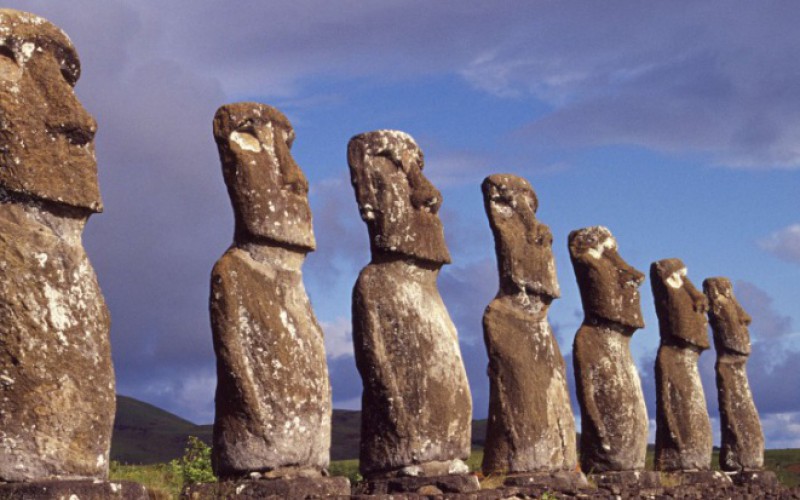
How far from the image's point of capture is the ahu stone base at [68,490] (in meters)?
8.41

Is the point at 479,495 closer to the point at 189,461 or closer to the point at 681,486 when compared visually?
the point at 189,461

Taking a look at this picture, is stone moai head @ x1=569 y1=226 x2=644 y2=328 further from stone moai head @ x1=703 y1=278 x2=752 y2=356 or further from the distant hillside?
the distant hillside

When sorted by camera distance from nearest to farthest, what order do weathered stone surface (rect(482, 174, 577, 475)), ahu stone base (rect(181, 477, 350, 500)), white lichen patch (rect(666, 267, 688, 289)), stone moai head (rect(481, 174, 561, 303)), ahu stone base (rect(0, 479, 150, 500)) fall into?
ahu stone base (rect(0, 479, 150, 500)) < ahu stone base (rect(181, 477, 350, 500)) < weathered stone surface (rect(482, 174, 577, 475)) < stone moai head (rect(481, 174, 561, 303)) < white lichen patch (rect(666, 267, 688, 289))

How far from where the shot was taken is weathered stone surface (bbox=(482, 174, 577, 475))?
49.3 feet

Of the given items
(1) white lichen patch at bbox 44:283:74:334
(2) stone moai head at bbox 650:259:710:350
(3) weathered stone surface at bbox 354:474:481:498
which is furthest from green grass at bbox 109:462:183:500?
(2) stone moai head at bbox 650:259:710:350

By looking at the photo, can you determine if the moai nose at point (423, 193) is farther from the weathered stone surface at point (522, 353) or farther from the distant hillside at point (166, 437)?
the distant hillside at point (166, 437)

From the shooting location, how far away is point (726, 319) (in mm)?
23062

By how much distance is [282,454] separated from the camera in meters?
11.3

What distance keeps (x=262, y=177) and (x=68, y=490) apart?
4242mm

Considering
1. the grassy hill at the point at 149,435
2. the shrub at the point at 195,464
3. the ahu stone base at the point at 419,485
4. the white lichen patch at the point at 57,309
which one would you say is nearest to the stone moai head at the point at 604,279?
the ahu stone base at the point at 419,485

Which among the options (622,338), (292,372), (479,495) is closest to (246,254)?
(292,372)

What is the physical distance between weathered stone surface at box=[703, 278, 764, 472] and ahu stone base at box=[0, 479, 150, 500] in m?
15.4

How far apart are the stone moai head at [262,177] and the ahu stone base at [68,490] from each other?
3526 millimetres

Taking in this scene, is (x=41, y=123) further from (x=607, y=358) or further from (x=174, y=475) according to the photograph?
(x=607, y=358)
